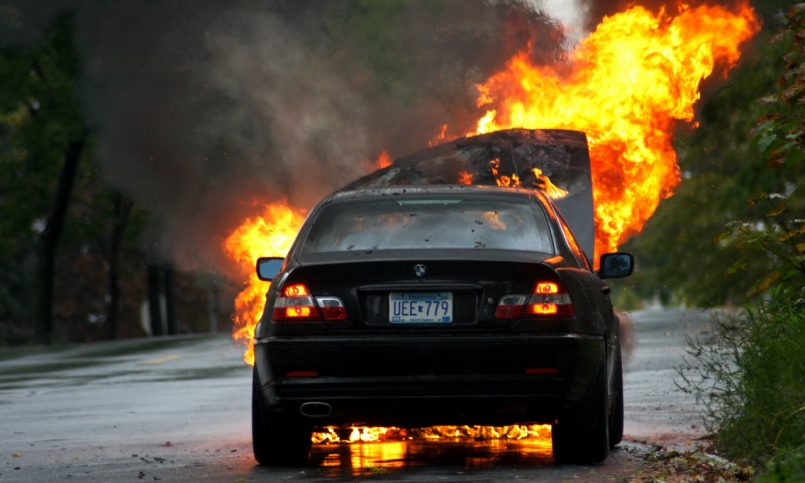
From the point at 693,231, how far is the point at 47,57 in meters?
16.9

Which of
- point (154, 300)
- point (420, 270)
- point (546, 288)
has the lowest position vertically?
→ point (546, 288)

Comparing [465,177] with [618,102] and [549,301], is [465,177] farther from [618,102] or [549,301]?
[549,301]

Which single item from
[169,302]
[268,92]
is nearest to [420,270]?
[268,92]

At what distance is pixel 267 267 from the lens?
36.3 ft

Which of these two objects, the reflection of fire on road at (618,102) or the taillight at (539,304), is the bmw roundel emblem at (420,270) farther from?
the reflection of fire on road at (618,102)

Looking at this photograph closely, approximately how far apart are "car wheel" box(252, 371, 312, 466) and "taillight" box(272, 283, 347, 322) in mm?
468

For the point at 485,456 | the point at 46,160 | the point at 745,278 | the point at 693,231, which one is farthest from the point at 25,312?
the point at 485,456

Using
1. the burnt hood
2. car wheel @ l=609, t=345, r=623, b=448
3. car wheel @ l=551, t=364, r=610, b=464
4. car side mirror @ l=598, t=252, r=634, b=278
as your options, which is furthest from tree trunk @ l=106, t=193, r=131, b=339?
car wheel @ l=551, t=364, r=610, b=464

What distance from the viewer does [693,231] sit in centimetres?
4634

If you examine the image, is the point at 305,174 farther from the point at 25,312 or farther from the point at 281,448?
the point at 25,312

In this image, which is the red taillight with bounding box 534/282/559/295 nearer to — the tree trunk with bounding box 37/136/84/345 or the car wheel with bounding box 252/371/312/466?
the car wheel with bounding box 252/371/312/466

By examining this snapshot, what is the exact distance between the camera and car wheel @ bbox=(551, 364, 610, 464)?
9.50 metres

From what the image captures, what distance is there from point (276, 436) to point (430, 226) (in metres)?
1.46

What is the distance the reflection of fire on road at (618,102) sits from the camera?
51.5 ft
